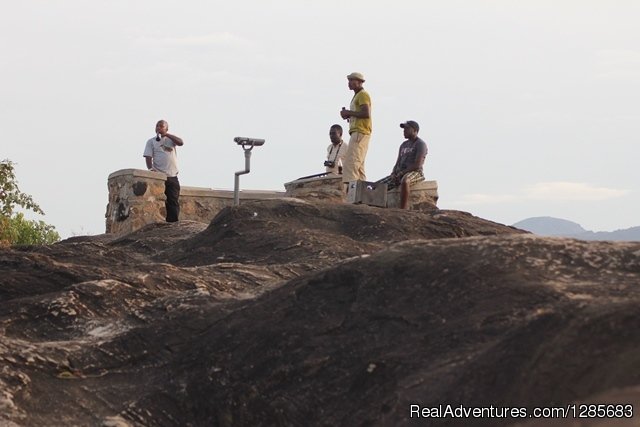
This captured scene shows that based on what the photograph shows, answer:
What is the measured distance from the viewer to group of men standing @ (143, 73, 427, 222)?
1303cm

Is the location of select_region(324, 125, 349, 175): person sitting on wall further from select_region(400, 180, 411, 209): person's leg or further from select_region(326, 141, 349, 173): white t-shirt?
select_region(400, 180, 411, 209): person's leg

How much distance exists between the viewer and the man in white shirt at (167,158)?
600 inches

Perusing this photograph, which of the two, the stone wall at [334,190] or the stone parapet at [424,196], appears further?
the stone wall at [334,190]

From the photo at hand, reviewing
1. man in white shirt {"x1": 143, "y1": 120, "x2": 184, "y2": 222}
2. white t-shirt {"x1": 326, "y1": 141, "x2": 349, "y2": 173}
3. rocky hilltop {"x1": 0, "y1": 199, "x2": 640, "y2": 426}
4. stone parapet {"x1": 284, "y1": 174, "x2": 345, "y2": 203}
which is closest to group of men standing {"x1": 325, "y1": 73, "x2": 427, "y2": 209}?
white t-shirt {"x1": 326, "y1": 141, "x2": 349, "y2": 173}

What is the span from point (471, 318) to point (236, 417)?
116 cm

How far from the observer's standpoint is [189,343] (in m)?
6.41

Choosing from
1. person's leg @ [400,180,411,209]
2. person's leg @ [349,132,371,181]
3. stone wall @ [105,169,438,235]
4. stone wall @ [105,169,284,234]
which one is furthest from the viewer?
stone wall @ [105,169,284,234]

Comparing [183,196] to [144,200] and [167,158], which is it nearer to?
[144,200]

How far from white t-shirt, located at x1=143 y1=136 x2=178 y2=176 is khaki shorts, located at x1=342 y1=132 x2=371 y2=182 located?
8.15 feet

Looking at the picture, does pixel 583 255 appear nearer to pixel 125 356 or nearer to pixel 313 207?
pixel 125 356

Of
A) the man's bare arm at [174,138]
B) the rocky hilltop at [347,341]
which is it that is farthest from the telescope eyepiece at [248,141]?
the rocky hilltop at [347,341]

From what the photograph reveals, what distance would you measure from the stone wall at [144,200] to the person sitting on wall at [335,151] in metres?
Answer: 2.43

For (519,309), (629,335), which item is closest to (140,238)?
(519,309)

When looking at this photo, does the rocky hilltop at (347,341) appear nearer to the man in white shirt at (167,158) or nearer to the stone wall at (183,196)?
the man in white shirt at (167,158)
